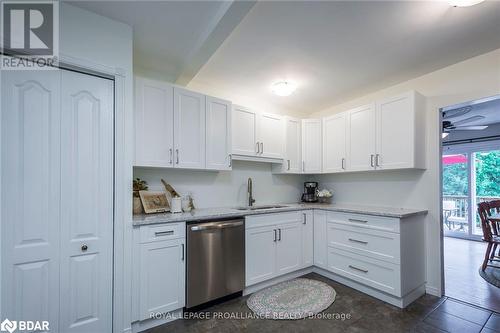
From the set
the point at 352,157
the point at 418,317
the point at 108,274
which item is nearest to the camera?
the point at 108,274

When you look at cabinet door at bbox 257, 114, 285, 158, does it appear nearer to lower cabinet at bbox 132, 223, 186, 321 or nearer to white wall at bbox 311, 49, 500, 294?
white wall at bbox 311, 49, 500, 294

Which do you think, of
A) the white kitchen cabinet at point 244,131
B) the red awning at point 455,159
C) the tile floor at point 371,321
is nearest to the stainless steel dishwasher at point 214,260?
the tile floor at point 371,321

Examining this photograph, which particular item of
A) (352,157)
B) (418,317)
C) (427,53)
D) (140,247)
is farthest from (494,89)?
(140,247)

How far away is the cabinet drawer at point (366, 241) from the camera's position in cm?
242

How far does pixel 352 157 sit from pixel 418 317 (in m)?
1.86

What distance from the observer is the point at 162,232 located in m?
2.10

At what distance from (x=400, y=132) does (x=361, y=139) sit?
49 centimetres

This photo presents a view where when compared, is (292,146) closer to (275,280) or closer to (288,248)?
(288,248)

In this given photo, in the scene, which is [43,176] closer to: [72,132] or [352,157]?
[72,132]

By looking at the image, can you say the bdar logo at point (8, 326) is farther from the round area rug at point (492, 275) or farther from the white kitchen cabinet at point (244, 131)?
the round area rug at point (492, 275)

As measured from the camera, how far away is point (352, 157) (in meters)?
3.22

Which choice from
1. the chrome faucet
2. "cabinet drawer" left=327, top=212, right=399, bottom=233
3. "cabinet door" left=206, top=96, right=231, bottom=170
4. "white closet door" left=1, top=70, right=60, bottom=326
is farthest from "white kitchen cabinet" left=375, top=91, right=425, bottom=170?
"white closet door" left=1, top=70, right=60, bottom=326

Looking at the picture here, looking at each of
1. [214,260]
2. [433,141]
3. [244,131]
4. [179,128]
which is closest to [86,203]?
[179,128]

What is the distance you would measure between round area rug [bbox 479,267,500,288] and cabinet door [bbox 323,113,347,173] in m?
2.20
